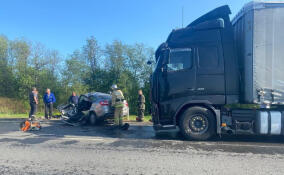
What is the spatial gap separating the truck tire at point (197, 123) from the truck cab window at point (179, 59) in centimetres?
126

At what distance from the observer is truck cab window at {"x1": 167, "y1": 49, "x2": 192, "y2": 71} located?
16.1ft

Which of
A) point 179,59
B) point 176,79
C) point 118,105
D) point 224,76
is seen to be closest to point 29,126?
point 118,105

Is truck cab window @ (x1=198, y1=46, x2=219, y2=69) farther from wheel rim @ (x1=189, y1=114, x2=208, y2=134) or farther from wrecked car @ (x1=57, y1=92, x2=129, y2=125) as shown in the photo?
wrecked car @ (x1=57, y1=92, x2=129, y2=125)

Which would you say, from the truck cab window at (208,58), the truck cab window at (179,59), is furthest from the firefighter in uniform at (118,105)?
the truck cab window at (208,58)

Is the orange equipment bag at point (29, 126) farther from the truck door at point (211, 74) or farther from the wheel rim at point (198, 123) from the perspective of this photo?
the truck door at point (211, 74)

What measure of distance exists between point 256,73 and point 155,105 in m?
2.90

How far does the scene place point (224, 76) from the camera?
→ 4.76 metres

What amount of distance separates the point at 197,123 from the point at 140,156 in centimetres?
208

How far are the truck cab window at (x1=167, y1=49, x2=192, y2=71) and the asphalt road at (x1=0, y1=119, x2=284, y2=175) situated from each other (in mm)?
2135

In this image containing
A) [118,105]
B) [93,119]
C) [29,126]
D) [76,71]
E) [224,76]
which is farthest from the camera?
[76,71]

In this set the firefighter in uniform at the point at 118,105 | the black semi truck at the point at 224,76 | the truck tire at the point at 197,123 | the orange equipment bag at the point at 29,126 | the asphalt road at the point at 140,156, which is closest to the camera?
the asphalt road at the point at 140,156

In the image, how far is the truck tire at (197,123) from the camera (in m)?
4.77

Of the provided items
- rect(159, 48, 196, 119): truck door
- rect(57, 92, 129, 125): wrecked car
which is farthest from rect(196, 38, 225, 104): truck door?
rect(57, 92, 129, 125): wrecked car

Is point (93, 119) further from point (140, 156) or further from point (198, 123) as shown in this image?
point (198, 123)
